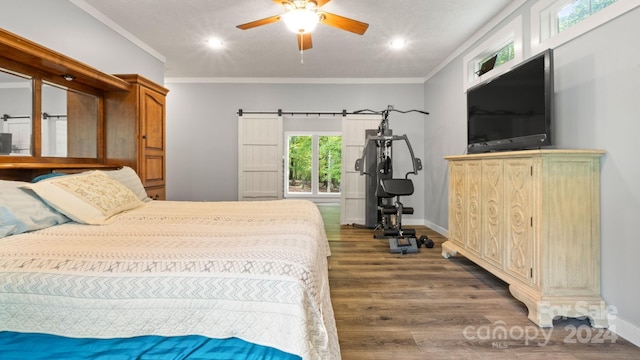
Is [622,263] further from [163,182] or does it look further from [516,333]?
[163,182]

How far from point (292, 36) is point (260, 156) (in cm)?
230

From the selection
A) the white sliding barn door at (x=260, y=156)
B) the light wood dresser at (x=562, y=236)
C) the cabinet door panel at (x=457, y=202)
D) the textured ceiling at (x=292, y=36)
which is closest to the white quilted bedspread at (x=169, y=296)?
the light wood dresser at (x=562, y=236)

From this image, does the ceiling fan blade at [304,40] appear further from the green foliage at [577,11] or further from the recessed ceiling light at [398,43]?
the green foliage at [577,11]

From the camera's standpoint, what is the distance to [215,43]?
3.80 meters

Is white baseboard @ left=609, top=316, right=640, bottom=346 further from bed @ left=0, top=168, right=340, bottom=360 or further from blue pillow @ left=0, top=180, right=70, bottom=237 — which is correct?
blue pillow @ left=0, top=180, right=70, bottom=237

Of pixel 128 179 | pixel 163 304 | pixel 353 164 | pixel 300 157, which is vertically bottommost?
pixel 163 304

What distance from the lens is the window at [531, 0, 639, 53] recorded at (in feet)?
6.33

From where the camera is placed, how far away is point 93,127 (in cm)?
289

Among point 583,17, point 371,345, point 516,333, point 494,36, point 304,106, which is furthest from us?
point 304,106

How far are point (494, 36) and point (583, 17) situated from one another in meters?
1.10

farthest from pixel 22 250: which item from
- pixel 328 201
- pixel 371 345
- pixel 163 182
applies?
pixel 328 201

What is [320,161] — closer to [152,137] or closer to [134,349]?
[152,137]

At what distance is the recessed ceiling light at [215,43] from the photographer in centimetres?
371

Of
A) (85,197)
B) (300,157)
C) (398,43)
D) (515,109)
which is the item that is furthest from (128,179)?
(300,157)
